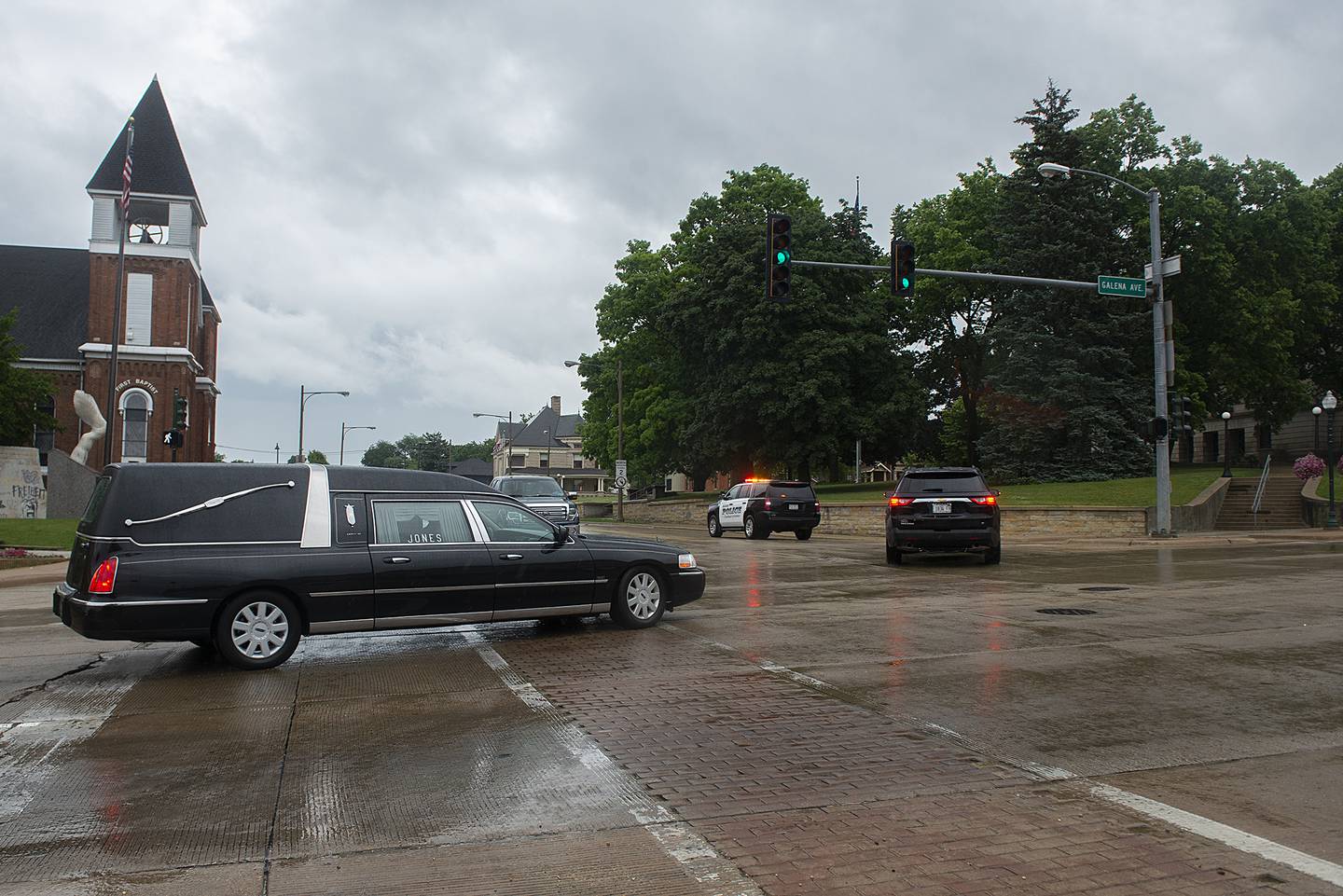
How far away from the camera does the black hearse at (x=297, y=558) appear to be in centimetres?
792

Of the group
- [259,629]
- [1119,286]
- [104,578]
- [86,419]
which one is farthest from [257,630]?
[86,419]

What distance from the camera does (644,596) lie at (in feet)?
33.8

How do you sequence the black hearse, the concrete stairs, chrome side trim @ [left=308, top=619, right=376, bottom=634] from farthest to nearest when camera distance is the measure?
the concrete stairs < chrome side trim @ [left=308, top=619, right=376, bottom=634] < the black hearse

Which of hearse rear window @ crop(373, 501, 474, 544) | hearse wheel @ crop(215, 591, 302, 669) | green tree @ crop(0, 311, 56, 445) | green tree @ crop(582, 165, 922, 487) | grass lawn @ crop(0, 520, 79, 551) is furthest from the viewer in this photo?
green tree @ crop(582, 165, 922, 487)

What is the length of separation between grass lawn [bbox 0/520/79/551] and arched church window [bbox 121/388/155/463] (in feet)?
85.9

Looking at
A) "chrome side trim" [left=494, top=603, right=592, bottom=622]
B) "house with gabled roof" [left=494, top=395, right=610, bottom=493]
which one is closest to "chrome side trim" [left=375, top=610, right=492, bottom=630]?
"chrome side trim" [left=494, top=603, right=592, bottom=622]

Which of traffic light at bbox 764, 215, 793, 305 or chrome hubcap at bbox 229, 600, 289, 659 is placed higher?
traffic light at bbox 764, 215, 793, 305

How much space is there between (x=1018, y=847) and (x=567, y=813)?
6.30 ft

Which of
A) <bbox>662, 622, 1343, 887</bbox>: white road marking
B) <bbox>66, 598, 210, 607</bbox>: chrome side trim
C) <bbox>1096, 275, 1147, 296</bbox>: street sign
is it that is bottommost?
<bbox>662, 622, 1343, 887</bbox>: white road marking

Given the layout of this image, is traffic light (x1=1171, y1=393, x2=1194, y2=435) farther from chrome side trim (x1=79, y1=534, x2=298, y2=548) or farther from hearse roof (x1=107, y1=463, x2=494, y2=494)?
chrome side trim (x1=79, y1=534, x2=298, y2=548)

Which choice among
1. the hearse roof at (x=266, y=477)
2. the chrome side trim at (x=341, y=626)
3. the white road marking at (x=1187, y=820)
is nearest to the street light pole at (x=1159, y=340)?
the hearse roof at (x=266, y=477)

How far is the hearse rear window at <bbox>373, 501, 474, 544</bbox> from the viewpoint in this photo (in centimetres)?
891

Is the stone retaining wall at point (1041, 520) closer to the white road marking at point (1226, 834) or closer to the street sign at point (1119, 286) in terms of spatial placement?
the street sign at point (1119, 286)

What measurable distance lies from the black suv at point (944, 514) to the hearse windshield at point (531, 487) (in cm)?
821
